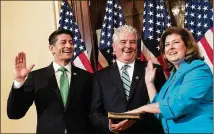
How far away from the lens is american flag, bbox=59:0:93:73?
3.44 m

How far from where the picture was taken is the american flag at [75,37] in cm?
344

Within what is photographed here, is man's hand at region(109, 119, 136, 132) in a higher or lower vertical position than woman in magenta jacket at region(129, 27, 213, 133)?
lower

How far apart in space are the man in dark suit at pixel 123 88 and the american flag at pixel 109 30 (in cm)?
94

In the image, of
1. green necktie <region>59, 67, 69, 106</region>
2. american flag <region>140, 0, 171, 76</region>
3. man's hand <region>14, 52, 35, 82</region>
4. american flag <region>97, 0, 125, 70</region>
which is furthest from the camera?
american flag <region>97, 0, 125, 70</region>

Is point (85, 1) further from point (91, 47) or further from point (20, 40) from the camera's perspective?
point (20, 40)

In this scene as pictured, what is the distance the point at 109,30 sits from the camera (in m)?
3.41

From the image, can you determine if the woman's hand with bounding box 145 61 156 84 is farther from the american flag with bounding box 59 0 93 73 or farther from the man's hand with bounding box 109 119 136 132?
the american flag with bounding box 59 0 93 73

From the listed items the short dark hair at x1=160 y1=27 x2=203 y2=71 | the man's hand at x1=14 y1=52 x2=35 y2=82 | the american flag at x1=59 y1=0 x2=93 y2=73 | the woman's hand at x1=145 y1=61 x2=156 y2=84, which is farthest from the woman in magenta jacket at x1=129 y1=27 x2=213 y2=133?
the american flag at x1=59 y1=0 x2=93 y2=73

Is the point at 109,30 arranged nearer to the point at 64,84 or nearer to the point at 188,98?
the point at 64,84

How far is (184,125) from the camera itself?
1738mm

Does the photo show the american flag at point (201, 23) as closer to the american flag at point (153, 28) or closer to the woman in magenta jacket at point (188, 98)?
the american flag at point (153, 28)


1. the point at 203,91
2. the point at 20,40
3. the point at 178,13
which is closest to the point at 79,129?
the point at 203,91

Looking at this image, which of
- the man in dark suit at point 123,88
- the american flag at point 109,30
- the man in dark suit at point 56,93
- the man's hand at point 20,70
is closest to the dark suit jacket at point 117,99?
the man in dark suit at point 123,88

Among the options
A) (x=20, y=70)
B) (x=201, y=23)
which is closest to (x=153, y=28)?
(x=201, y=23)
